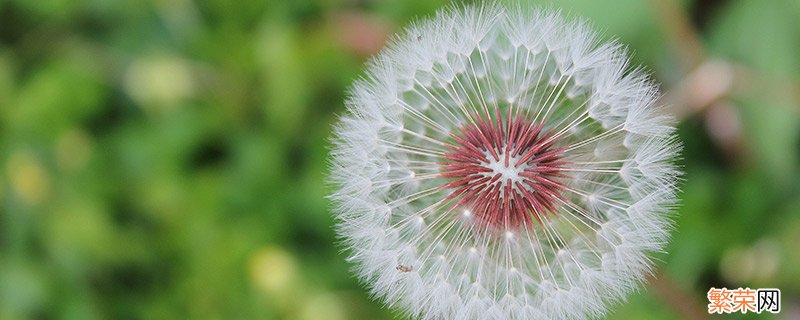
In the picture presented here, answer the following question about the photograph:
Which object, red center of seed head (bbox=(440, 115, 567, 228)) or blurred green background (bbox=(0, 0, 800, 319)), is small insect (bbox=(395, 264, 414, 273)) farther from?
blurred green background (bbox=(0, 0, 800, 319))

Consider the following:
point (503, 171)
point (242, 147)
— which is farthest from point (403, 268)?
point (242, 147)

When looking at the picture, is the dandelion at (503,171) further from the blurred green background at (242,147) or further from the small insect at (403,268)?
the blurred green background at (242,147)

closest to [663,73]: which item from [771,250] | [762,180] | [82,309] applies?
[762,180]

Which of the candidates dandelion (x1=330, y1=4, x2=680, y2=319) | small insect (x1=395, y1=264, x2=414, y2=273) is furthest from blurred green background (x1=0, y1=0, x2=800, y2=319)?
small insect (x1=395, y1=264, x2=414, y2=273)

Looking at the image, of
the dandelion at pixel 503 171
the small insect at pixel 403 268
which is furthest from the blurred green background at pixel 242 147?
the small insect at pixel 403 268

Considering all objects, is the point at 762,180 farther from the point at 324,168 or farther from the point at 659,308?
the point at 324,168

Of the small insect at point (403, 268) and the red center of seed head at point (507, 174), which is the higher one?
the red center of seed head at point (507, 174)

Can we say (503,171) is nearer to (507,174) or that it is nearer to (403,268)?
(507,174)

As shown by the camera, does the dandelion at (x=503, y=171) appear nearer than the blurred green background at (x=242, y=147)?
Yes
